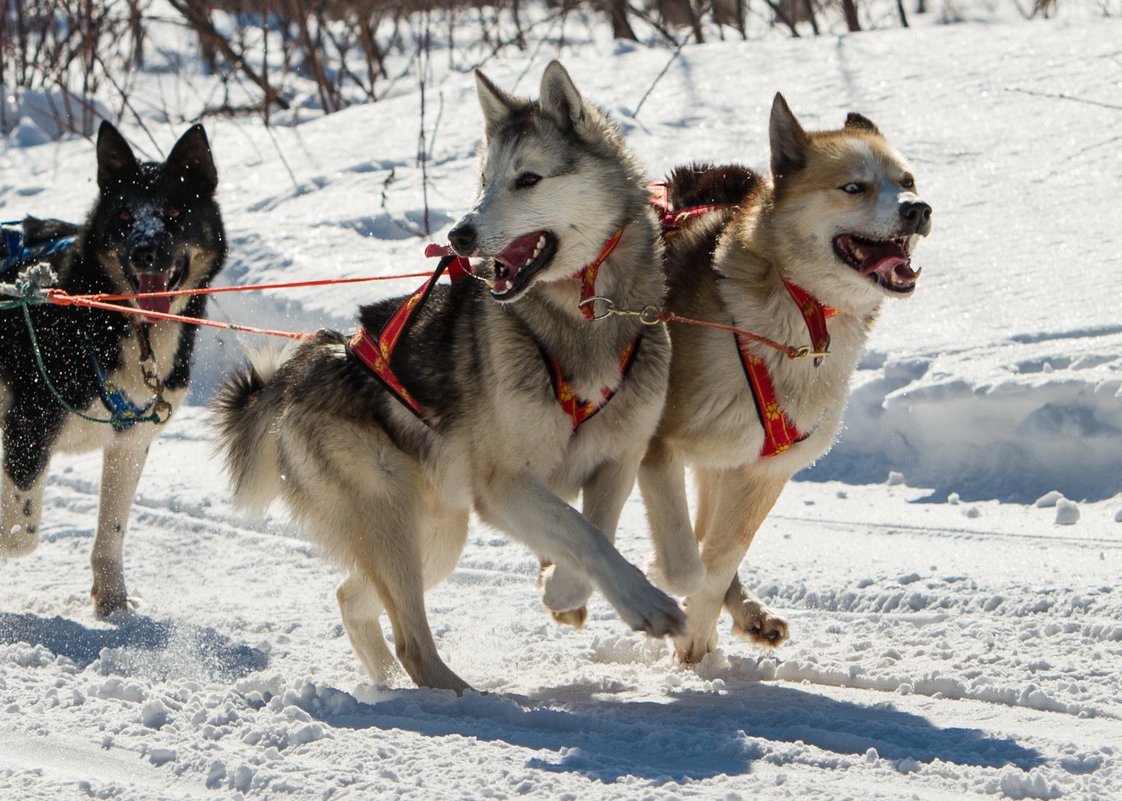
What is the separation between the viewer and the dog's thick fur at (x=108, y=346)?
4012 millimetres

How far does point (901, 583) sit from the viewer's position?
145 inches

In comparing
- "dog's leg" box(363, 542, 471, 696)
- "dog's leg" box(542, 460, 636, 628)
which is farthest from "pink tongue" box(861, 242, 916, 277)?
"dog's leg" box(363, 542, 471, 696)

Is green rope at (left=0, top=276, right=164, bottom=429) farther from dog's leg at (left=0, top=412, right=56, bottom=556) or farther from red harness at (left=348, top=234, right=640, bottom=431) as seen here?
red harness at (left=348, top=234, right=640, bottom=431)

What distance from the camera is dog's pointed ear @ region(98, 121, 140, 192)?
4172mm

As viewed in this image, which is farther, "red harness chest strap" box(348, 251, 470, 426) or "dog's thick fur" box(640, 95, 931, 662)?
"red harness chest strap" box(348, 251, 470, 426)

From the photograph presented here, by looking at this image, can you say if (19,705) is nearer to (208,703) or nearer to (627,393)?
(208,703)

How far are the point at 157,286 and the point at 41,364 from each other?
445 millimetres

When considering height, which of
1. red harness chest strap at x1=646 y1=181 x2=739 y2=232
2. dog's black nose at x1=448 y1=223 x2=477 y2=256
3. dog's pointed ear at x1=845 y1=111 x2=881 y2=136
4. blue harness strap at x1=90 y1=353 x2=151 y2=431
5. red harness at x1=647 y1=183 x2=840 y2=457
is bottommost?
blue harness strap at x1=90 y1=353 x2=151 y2=431

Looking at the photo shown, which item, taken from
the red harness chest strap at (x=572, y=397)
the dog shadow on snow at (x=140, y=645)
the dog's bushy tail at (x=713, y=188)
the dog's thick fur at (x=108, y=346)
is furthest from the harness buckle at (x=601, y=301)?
the dog's thick fur at (x=108, y=346)

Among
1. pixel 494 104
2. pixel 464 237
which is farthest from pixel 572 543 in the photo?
pixel 494 104

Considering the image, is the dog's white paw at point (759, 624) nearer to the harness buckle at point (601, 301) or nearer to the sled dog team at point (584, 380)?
the sled dog team at point (584, 380)

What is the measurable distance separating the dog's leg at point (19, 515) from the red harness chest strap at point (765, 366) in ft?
7.95

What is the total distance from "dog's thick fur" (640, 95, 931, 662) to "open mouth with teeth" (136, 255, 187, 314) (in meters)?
1.75

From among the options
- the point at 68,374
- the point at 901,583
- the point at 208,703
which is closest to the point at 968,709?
the point at 901,583
